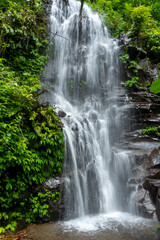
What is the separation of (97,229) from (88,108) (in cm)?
592

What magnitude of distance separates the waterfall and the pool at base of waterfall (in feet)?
1.65

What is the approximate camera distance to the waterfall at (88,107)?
17.5 feet

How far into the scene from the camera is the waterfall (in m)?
5.33

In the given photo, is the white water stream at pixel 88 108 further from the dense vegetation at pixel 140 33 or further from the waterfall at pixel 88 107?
the dense vegetation at pixel 140 33

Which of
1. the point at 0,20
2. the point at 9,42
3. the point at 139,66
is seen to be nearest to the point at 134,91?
the point at 139,66

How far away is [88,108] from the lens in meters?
8.81

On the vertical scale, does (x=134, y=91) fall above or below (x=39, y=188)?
above

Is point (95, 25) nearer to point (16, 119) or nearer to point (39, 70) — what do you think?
point (39, 70)

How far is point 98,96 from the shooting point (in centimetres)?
943

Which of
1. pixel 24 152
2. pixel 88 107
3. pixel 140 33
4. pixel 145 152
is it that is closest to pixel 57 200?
pixel 24 152

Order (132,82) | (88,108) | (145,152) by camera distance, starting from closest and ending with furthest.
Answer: (145,152) < (88,108) < (132,82)

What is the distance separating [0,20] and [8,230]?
764cm

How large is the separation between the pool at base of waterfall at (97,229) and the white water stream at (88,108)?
450 mm

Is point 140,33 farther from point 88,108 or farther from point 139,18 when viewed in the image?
point 88,108
